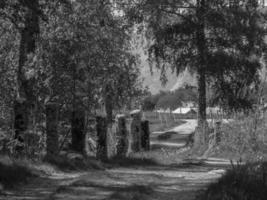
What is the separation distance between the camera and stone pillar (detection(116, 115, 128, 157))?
62.5ft

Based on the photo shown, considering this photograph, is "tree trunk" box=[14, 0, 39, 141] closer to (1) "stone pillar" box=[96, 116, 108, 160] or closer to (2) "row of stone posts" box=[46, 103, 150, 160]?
(2) "row of stone posts" box=[46, 103, 150, 160]

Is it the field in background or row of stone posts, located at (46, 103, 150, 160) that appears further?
the field in background

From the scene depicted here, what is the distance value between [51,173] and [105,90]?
4131mm

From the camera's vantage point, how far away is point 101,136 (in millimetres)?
18016

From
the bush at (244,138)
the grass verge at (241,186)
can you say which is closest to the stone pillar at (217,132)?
the bush at (244,138)

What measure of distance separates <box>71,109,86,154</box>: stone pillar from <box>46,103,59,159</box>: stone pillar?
0.57 meters

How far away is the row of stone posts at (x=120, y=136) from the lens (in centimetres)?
1792

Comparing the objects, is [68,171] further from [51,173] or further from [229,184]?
[229,184]

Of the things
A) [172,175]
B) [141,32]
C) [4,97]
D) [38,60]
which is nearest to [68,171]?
[172,175]

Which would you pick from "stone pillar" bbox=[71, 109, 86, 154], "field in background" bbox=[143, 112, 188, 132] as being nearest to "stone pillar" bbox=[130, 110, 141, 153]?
"stone pillar" bbox=[71, 109, 86, 154]

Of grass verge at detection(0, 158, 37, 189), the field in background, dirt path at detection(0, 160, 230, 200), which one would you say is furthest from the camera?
the field in background

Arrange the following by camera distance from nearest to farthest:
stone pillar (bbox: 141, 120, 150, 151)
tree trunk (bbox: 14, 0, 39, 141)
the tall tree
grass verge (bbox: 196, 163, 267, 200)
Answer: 1. grass verge (bbox: 196, 163, 267, 200)
2. tree trunk (bbox: 14, 0, 39, 141)
3. stone pillar (bbox: 141, 120, 150, 151)
4. the tall tree

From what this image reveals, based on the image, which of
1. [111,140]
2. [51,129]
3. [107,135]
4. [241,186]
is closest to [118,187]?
[241,186]

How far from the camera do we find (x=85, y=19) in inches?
665
